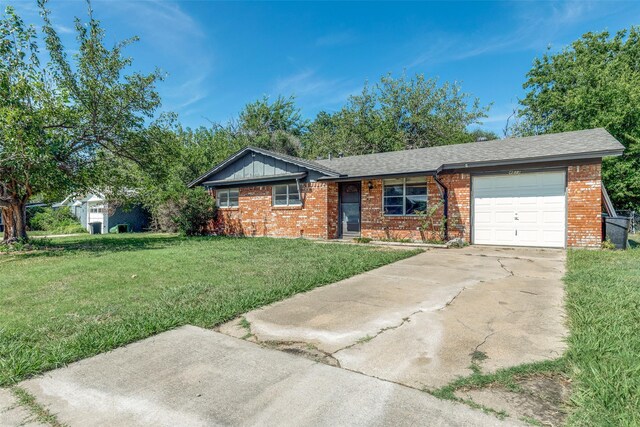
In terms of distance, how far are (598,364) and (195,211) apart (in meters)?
16.5

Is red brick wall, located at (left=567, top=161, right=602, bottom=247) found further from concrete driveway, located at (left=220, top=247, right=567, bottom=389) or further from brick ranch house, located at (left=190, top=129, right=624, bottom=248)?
concrete driveway, located at (left=220, top=247, right=567, bottom=389)

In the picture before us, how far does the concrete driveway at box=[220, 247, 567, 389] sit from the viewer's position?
2914mm

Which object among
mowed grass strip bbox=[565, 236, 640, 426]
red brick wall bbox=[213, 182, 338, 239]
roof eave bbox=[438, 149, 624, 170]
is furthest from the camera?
red brick wall bbox=[213, 182, 338, 239]

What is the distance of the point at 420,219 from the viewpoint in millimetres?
12109

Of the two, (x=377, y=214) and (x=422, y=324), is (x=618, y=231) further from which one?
(x=422, y=324)

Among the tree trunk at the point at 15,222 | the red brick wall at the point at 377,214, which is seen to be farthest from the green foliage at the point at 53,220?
the red brick wall at the point at 377,214

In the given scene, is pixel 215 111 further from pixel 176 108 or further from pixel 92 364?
pixel 92 364

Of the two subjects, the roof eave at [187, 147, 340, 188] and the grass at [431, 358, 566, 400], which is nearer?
the grass at [431, 358, 566, 400]

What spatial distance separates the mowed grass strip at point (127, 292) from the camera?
3328 mm

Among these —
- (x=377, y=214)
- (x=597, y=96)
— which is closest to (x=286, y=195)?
(x=377, y=214)

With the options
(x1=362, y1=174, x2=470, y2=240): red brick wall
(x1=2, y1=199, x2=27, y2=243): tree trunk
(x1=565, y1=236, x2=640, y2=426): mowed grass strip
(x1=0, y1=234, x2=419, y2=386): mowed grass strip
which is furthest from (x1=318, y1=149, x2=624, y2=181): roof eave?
(x1=2, y1=199, x2=27, y2=243): tree trunk

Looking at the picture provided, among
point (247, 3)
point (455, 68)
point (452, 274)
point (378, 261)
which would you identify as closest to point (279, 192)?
point (247, 3)

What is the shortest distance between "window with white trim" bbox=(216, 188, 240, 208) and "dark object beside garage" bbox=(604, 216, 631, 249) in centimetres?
1407

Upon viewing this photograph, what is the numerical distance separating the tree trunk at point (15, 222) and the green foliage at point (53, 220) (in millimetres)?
12058
